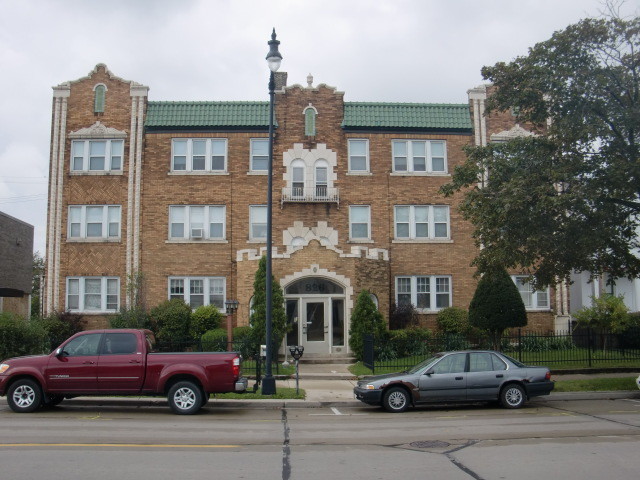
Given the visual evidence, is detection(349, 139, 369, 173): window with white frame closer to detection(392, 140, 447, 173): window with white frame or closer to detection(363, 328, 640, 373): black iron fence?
detection(392, 140, 447, 173): window with white frame

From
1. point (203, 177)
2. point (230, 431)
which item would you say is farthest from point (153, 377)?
point (203, 177)

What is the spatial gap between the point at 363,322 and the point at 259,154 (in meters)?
9.22

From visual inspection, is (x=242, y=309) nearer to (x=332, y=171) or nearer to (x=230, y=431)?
(x=332, y=171)

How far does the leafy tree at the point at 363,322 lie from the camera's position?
25.0 m

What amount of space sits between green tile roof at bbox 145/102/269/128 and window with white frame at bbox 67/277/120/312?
277 inches

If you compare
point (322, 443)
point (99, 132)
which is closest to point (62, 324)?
point (99, 132)

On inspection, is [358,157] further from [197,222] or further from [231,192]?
[197,222]

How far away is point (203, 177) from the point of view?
29469mm

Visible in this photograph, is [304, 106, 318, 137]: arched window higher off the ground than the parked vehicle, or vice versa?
[304, 106, 318, 137]: arched window

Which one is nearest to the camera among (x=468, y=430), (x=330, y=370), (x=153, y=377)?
(x=468, y=430)

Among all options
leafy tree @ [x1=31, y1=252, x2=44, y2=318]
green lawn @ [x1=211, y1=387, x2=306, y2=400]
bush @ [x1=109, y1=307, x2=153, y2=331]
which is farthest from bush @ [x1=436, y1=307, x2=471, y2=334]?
leafy tree @ [x1=31, y1=252, x2=44, y2=318]

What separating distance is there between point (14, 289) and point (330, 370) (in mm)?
14539

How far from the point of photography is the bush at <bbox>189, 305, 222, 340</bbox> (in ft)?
89.9


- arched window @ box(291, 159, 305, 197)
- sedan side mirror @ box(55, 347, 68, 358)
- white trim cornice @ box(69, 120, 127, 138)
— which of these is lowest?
sedan side mirror @ box(55, 347, 68, 358)
